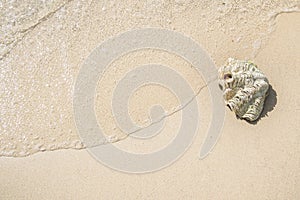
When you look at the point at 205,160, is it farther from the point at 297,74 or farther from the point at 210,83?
the point at 297,74

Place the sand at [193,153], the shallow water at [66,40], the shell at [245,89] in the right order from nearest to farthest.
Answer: the sand at [193,153]
the shell at [245,89]
the shallow water at [66,40]

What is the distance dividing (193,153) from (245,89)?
2.06 ft

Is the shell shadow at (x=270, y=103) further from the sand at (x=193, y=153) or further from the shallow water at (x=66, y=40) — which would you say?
the shallow water at (x=66, y=40)

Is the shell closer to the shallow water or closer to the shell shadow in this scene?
the shell shadow

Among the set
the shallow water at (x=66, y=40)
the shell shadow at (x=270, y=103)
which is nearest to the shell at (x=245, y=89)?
the shell shadow at (x=270, y=103)

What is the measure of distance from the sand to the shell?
9 cm

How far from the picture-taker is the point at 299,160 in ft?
8.48

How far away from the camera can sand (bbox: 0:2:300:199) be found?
2.56 metres

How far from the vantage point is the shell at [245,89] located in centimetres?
270

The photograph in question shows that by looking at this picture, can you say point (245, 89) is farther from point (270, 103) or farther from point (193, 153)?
point (193, 153)

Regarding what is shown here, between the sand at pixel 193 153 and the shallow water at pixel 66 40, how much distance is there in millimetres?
14

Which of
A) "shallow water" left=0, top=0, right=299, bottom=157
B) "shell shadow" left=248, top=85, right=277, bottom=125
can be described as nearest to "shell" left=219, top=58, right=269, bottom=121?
"shell shadow" left=248, top=85, right=277, bottom=125

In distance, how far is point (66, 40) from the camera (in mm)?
3252

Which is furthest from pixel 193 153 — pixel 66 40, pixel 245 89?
pixel 66 40
